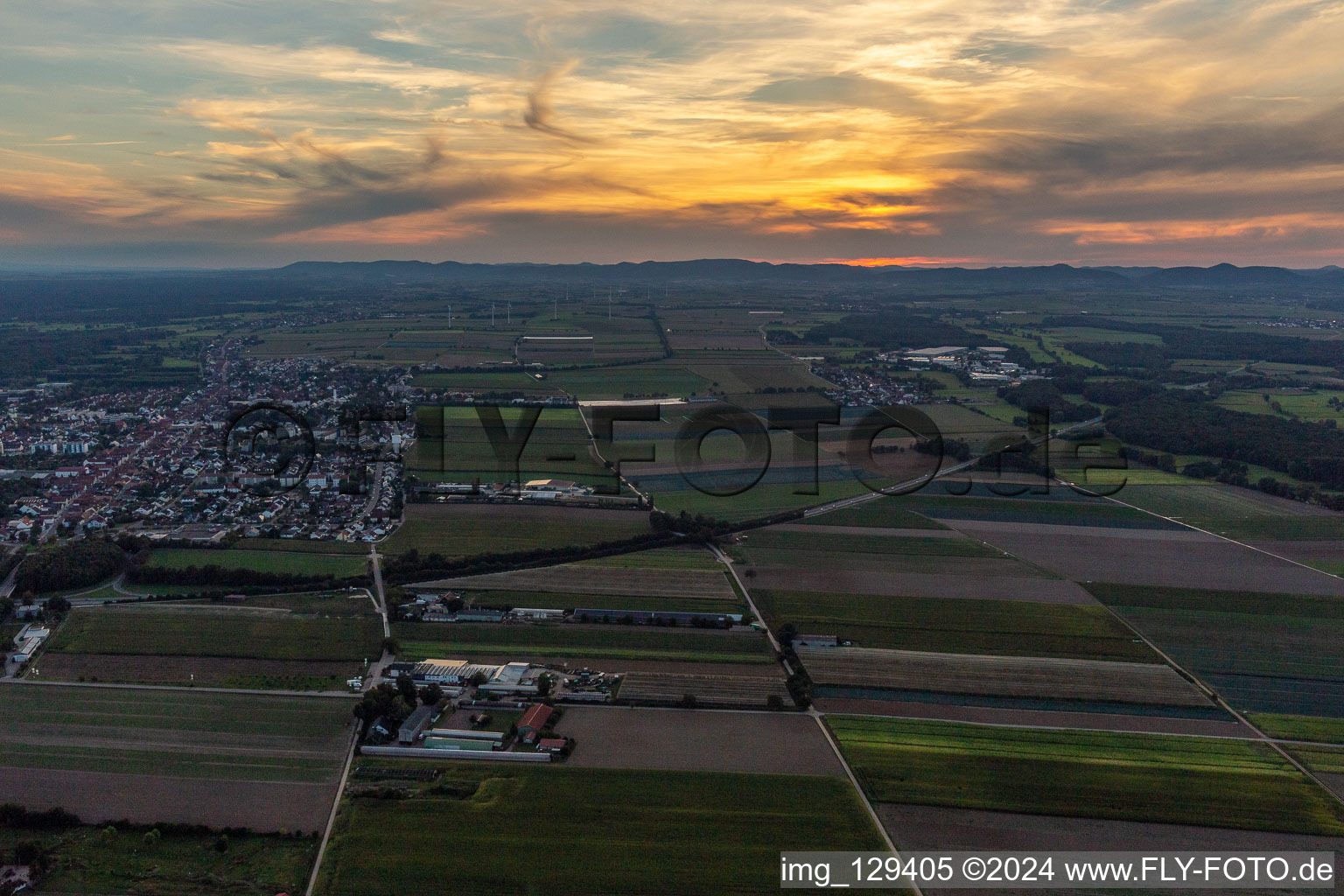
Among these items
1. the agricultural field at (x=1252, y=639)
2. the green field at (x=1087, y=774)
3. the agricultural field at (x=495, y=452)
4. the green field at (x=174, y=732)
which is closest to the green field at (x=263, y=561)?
the green field at (x=174, y=732)

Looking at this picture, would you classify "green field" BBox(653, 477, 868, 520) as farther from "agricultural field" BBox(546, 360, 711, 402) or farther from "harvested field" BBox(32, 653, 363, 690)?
"agricultural field" BBox(546, 360, 711, 402)

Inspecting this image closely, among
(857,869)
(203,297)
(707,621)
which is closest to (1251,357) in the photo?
(707,621)

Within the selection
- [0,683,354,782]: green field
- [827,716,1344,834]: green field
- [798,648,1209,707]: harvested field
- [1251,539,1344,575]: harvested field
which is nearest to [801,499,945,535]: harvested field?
[798,648,1209,707]: harvested field

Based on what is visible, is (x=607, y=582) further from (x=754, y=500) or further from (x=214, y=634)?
(x=214, y=634)

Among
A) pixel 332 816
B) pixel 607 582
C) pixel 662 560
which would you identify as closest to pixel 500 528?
pixel 607 582

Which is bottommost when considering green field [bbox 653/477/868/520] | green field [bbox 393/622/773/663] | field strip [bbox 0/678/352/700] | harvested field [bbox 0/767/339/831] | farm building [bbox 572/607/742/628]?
harvested field [bbox 0/767/339/831]

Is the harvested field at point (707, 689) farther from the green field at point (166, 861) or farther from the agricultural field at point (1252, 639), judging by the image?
the agricultural field at point (1252, 639)

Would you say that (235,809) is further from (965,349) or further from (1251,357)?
(1251,357)
